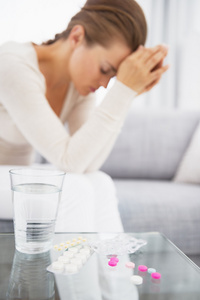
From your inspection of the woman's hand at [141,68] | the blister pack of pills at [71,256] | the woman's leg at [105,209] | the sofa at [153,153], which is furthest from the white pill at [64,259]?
the sofa at [153,153]

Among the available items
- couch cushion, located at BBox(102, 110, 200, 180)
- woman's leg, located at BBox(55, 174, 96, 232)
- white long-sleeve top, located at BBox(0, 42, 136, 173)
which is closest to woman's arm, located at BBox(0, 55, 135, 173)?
white long-sleeve top, located at BBox(0, 42, 136, 173)

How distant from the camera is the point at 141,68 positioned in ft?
3.41

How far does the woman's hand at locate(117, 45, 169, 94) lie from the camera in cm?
101

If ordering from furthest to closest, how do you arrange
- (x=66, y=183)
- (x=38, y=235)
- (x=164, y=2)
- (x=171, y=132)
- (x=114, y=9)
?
(x=164, y=2) < (x=171, y=132) < (x=114, y=9) < (x=66, y=183) < (x=38, y=235)

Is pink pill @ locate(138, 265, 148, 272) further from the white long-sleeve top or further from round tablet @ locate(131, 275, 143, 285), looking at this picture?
the white long-sleeve top

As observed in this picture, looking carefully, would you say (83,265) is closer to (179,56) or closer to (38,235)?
(38,235)

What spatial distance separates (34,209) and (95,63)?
706mm

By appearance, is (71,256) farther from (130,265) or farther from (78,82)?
(78,82)

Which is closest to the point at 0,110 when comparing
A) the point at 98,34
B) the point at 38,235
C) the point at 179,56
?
Result: the point at 98,34

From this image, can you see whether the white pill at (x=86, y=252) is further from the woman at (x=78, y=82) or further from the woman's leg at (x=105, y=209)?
the woman at (x=78, y=82)

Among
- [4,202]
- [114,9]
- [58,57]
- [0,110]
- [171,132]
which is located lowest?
[171,132]

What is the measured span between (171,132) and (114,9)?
0.84 metres

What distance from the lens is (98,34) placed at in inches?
42.8

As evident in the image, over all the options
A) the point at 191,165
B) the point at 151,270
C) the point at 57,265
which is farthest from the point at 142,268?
the point at 191,165
